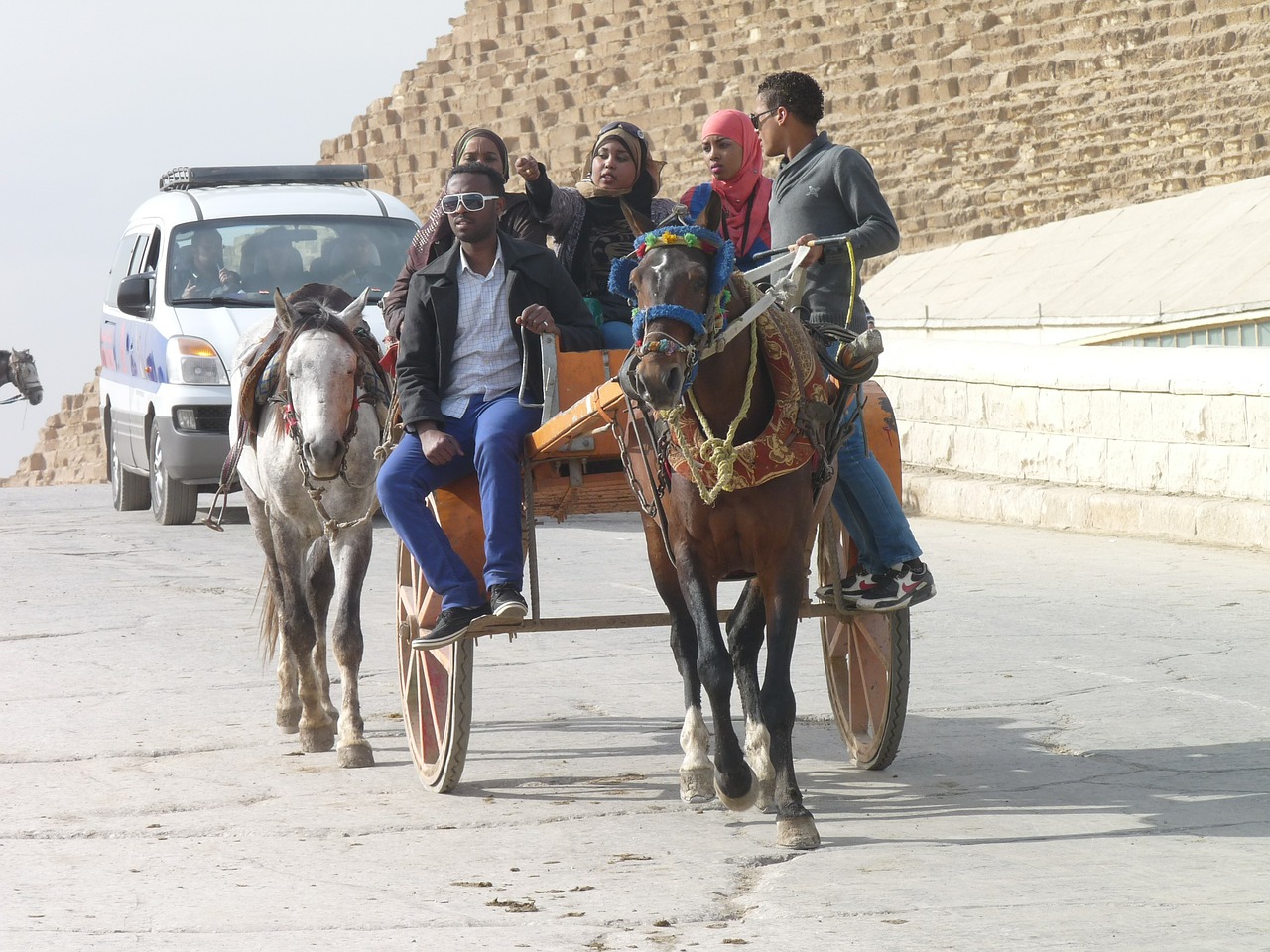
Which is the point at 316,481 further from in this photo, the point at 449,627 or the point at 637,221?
the point at 637,221

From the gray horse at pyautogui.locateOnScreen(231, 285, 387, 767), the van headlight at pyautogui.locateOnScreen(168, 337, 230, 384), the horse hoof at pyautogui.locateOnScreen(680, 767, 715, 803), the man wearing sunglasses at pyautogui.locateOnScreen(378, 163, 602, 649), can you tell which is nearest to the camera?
the horse hoof at pyautogui.locateOnScreen(680, 767, 715, 803)

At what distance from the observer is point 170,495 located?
1628cm

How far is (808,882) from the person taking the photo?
216 inches

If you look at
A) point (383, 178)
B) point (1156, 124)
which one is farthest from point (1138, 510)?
point (383, 178)

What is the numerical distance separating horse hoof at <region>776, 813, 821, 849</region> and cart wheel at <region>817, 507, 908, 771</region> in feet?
3.37

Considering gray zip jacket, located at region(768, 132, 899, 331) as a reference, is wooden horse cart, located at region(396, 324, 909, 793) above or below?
below

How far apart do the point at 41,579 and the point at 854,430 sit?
821 cm

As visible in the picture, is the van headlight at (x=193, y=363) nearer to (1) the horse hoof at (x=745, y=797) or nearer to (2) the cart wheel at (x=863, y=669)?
(2) the cart wheel at (x=863, y=669)

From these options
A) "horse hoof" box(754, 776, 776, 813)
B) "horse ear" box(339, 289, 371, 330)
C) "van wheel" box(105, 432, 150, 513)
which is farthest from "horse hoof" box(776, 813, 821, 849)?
"van wheel" box(105, 432, 150, 513)

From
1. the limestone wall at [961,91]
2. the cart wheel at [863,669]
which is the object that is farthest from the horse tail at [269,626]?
the limestone wall at [961,91]

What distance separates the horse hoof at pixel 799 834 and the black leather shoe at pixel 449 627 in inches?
51.4

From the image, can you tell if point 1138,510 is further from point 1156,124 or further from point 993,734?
point 1156,124

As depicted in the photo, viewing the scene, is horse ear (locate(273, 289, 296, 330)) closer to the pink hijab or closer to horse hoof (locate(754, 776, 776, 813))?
the pink hijab

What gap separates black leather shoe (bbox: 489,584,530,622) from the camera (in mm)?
6492
